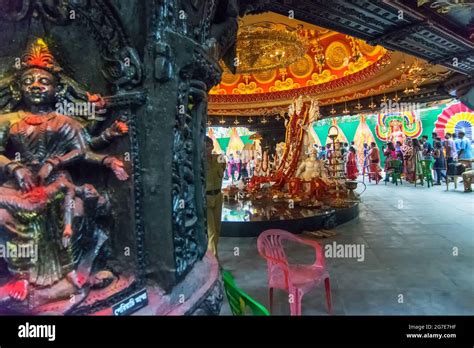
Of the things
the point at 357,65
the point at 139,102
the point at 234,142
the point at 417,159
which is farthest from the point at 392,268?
the point at 234,142

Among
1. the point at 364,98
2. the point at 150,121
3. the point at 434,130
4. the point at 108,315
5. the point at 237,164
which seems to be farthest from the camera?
the point at 237,164

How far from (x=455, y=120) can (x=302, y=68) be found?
10.0 metres

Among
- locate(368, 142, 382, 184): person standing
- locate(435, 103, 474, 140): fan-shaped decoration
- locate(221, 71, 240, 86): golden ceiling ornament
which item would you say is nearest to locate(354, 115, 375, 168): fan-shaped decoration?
locate(368, 142, 382, 184): person standing

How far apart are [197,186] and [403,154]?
14101 millimetres

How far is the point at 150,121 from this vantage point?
145 centimetres

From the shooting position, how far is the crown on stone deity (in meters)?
1.33

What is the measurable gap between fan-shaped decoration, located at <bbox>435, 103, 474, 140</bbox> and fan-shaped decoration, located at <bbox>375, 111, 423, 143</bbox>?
0.89 m

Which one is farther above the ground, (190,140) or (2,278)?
(190,140)

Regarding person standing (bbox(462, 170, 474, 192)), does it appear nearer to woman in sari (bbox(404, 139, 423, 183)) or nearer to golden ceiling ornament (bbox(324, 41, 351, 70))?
woman in sari (bbox(404, 139, 423, 183))

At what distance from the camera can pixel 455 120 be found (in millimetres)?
14406

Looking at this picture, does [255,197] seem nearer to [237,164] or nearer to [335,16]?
[335,16]

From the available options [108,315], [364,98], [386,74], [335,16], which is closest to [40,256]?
[108,315]

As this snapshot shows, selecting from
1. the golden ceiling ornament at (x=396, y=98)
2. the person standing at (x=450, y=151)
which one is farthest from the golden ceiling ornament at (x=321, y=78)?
the person standing at (x=450, y=151)

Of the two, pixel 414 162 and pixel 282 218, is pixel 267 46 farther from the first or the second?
pixel 414 162
